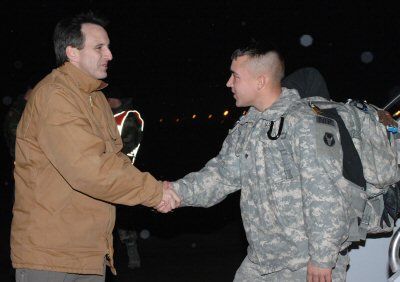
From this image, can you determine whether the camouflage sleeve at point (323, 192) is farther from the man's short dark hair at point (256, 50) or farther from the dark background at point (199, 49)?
the dark background at point (199, 49)

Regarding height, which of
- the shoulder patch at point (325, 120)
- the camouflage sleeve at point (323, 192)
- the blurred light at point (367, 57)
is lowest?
the blurred light at point (367, 57)

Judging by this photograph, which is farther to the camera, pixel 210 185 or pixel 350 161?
pixel 210 185

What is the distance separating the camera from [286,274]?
3.71m

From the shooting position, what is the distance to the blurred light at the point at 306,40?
41.9 meters

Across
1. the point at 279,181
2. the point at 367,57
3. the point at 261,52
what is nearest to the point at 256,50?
the point at 261,52

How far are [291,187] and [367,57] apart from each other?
38.9 meters

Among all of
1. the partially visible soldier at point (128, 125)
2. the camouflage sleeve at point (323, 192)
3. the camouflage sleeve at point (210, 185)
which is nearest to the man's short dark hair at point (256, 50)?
the camouflage sleeve at point (210, 185)

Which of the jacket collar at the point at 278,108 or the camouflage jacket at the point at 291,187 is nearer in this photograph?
the camouflage jacket at the point at 291,187

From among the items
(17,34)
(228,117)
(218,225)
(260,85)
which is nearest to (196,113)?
(228,117)

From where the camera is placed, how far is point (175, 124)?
34.8 metres

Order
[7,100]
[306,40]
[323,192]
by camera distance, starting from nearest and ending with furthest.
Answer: [323,192]
[7,100]
[306,40]

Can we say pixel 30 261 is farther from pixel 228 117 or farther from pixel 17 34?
pixel 17 34

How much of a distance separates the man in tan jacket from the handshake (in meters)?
0.40

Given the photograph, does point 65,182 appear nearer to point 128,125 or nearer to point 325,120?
point 325,120
